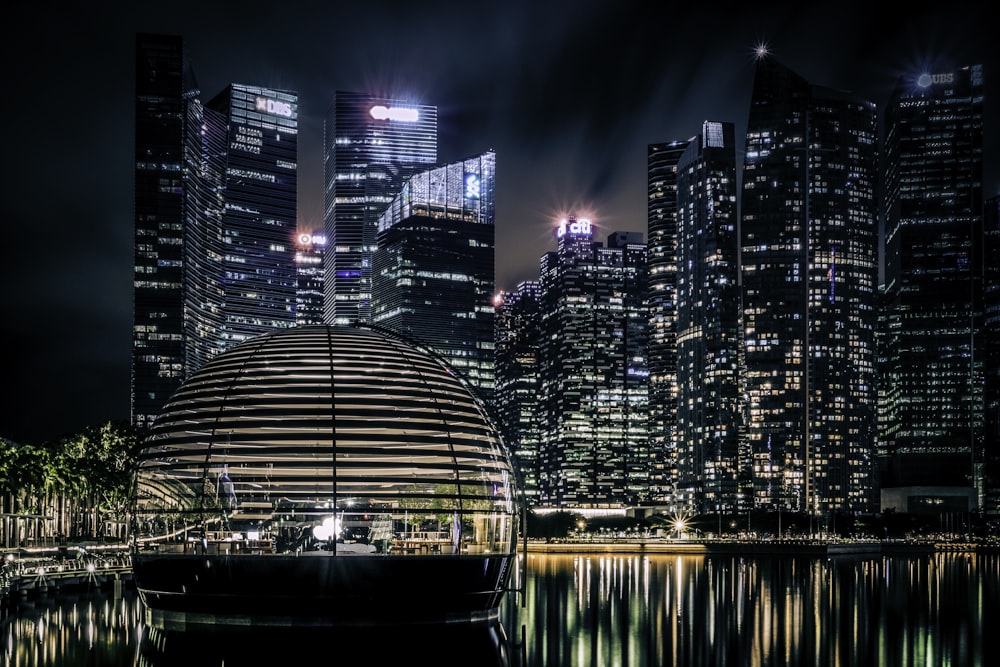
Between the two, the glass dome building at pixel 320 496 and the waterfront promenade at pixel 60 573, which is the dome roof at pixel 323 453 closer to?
the glass dome building at pixel 320 496

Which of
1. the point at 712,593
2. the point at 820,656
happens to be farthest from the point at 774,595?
the point at 820,656

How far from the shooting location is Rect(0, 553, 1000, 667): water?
3503 cm

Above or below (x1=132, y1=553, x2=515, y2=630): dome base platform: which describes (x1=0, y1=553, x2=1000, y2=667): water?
below

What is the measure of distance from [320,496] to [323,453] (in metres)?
1.54

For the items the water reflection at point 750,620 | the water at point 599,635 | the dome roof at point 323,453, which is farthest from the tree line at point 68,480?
the water reflection at point 750,620

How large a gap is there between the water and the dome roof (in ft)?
11.1

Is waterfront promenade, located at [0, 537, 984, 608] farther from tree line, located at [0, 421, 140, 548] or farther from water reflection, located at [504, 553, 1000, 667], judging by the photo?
water reflection, located at [504, 553, 1000, 667]

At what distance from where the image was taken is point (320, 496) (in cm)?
4066

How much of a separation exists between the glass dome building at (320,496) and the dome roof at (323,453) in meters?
0.05

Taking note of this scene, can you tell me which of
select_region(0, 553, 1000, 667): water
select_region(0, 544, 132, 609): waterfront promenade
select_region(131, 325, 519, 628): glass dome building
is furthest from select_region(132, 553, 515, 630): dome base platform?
select_region(0, 544, 132, 609): waterfront promenade

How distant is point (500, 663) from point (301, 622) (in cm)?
834

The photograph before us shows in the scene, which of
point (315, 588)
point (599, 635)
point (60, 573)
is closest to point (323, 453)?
point (315, 588)

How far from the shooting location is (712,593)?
A: 218 feet

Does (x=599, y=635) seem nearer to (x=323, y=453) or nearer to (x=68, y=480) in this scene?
(x=323, y=453)
